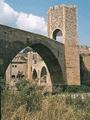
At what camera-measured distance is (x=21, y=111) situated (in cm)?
871

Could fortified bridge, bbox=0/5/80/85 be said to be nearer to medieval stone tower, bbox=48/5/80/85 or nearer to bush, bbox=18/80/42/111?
medieval stone tower, bbox=48/5/80/85

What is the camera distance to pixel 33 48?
2486cm

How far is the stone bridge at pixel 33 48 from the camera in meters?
18.5

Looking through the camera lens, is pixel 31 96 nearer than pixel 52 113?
No

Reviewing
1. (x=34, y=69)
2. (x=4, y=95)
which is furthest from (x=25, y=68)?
(x=4, y=95)

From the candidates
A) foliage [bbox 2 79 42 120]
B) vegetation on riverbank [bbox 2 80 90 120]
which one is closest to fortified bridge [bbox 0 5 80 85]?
foliage [bbox 2 79 42 120]

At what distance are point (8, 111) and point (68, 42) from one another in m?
19.2

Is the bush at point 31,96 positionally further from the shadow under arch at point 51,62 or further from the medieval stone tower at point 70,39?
the medieval stone tower at point 70,39

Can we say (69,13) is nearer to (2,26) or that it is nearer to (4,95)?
(2,26)

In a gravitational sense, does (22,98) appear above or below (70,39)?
below

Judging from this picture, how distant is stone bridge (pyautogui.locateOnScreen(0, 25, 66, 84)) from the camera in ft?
60.8

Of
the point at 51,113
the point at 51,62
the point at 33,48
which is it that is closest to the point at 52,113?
the point at 51,113

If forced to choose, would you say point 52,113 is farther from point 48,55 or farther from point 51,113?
point 48,55

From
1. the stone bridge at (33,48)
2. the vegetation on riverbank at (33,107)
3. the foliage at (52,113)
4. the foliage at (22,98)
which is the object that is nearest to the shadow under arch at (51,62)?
the stone bridge at (33,48)
